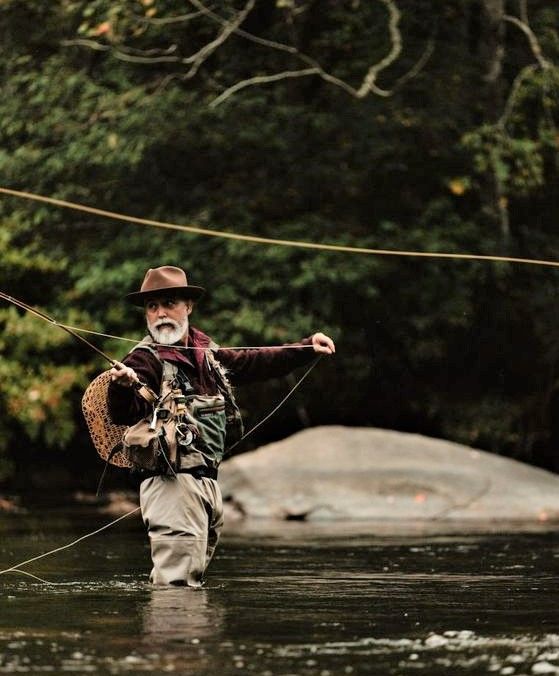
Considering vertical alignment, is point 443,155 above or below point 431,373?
above

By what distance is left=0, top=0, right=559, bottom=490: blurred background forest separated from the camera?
18469 millimetres

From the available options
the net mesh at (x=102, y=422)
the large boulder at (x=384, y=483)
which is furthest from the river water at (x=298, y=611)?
the large boulder at (x=384, y=483)

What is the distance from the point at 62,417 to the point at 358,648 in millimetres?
13015

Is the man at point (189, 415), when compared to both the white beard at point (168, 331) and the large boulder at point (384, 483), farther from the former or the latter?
the large boulder at point (384, 483)

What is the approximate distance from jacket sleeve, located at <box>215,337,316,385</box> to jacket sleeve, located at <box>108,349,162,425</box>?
50cm

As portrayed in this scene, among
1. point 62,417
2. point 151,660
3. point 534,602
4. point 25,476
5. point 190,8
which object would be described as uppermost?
point 190,8

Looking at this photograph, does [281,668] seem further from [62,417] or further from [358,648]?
[62,417]

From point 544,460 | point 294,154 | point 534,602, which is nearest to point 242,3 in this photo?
point 294,154

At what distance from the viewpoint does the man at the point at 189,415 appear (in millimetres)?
7891

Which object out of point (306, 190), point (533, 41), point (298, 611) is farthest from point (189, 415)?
point (306, 190)

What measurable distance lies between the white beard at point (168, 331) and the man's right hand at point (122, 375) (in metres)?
0.47

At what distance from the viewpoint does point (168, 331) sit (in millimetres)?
8094

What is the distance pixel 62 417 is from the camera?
61.2 feet

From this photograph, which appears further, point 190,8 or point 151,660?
point 190,8
